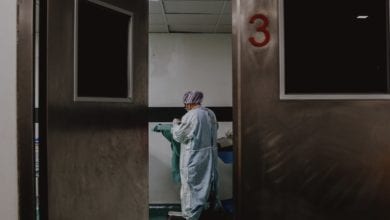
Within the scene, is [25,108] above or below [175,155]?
above

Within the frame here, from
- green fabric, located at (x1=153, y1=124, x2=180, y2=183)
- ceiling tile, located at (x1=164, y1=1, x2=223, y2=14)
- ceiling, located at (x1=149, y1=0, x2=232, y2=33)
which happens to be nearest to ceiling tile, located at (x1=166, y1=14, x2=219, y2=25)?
ceiling, located at (x1=149, y1=0, x2=232, y2=33)

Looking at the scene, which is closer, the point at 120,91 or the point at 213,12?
the point at 120,91

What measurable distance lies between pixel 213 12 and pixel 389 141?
2915 millimetres

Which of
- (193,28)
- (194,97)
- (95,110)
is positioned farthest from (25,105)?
A: (193,28)

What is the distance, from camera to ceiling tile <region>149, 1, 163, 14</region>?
12.5 ft

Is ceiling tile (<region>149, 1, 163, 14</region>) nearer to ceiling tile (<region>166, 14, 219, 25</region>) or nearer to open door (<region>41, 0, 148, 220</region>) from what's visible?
ceiling tile (<region>166, 14, 219, 25</region>)

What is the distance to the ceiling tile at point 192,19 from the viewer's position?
431cm

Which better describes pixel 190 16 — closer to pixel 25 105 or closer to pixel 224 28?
pixel 224 28

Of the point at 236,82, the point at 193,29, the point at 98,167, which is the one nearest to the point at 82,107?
the point at 98,167

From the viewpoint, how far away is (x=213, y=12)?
13.6 ft

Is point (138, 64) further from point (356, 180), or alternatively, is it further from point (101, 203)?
point (356, 180)

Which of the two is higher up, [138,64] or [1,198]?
[138,64]

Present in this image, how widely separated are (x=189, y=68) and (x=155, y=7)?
1362 mm

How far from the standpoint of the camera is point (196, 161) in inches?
163
